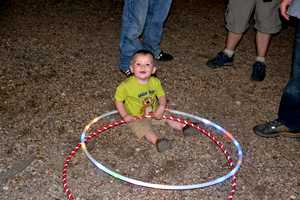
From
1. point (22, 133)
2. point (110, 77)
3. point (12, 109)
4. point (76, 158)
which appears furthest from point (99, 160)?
point (110, 77)

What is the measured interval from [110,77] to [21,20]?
204 cm

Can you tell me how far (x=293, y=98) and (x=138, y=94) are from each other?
1.33m

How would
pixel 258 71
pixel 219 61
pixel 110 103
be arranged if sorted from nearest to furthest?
pixel 110 103, pixel 258 71, pixel 219 61

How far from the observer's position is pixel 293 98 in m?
3.69

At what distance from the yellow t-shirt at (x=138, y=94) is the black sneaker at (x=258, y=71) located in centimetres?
156

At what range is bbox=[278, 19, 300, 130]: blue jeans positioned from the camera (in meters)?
3.53

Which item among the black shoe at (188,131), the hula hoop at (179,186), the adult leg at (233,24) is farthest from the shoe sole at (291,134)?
the adult leg at (233,24)

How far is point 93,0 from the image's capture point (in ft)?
22.1

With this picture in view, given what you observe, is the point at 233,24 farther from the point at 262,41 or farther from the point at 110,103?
the point at 110,103

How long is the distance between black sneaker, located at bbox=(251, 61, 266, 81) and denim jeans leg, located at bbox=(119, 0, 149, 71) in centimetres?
139

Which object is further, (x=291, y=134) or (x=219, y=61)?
(x=219, y=61)

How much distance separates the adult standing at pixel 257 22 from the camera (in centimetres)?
445

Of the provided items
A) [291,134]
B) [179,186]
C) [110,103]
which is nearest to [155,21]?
[110,103]

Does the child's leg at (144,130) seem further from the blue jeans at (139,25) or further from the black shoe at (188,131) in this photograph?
the blue jeans at (139,25)
